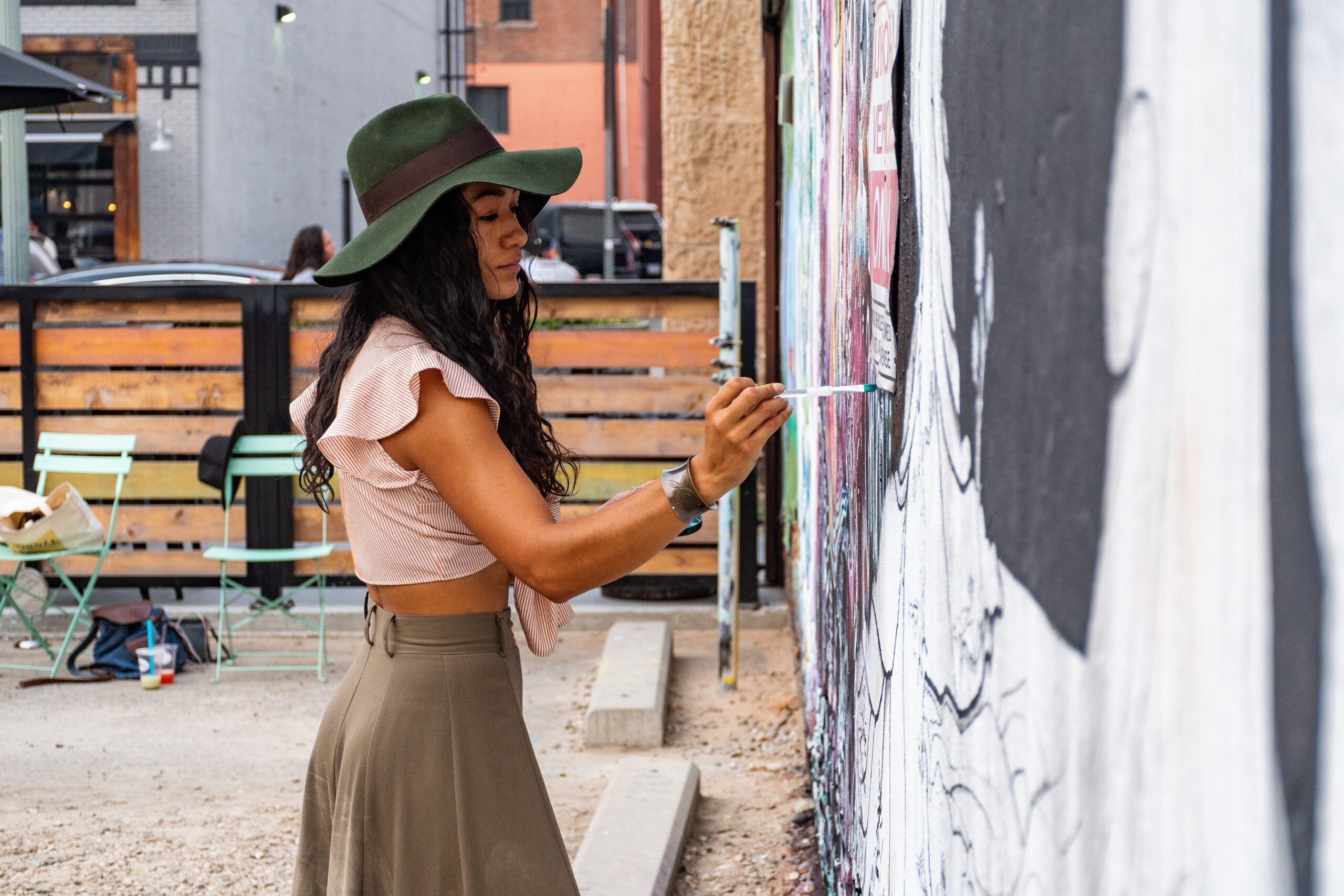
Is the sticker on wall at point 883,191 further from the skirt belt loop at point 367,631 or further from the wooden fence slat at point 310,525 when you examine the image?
the wooden fence slat at point 310,525

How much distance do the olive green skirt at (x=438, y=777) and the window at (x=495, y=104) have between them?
124ft

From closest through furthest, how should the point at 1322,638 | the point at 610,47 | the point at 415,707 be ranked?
1. the point at 1322,638
2. the point at 415,707
3. the point at 610,47

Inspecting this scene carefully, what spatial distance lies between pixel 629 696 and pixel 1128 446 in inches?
192

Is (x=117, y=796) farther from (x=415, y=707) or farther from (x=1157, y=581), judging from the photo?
(x=1157, y=581)

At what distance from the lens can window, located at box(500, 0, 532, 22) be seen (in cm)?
3909

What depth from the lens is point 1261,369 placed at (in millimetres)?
578

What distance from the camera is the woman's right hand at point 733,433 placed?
1.67 metres

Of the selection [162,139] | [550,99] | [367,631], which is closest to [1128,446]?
[367,631]

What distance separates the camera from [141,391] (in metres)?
7.53

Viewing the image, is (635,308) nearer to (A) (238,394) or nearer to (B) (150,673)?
(A) (238,394)

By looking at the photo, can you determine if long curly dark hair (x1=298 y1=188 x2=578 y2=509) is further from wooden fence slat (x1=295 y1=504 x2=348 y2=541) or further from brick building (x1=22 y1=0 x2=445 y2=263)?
brick building (x1=22 y1=0 x2=445 y2=263)

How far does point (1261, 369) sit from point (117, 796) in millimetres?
5029

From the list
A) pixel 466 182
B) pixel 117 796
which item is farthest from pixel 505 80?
pixel 466 182

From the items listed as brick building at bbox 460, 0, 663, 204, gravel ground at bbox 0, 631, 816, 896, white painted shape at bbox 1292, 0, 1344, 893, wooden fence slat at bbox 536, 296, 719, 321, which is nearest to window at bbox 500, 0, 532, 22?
brick building at bbox 460, 0, 663, 204
